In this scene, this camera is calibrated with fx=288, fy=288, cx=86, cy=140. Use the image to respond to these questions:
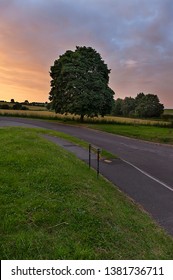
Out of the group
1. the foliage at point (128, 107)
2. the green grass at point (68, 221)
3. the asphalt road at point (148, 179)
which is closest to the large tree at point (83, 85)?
the asphalt road at point (148, 179)

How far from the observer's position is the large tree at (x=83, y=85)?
37750 mm

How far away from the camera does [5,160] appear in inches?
387

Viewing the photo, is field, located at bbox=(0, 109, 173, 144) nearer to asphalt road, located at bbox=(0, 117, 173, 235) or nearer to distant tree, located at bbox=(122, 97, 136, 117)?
asphalt road, located at bbox=(0, 117, 173, 235)

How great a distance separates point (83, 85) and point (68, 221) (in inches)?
1332

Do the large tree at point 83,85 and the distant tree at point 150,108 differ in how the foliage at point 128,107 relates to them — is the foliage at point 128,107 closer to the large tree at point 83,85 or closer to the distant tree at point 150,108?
the distant tree at point 150,108

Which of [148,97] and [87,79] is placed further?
[148,97]

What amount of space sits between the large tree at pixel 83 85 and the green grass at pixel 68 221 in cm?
2955

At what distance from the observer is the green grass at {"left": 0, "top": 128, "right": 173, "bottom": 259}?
441 cm

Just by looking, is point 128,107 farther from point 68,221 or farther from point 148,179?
point 68,221

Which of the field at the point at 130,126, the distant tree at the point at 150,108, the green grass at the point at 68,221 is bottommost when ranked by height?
the green grass at the point at 68,221

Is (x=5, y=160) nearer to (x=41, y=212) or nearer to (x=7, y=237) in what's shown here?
(x=41, y=212)

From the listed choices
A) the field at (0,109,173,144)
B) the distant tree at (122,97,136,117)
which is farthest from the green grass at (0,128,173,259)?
the distant tree at (122,97,136,117)
